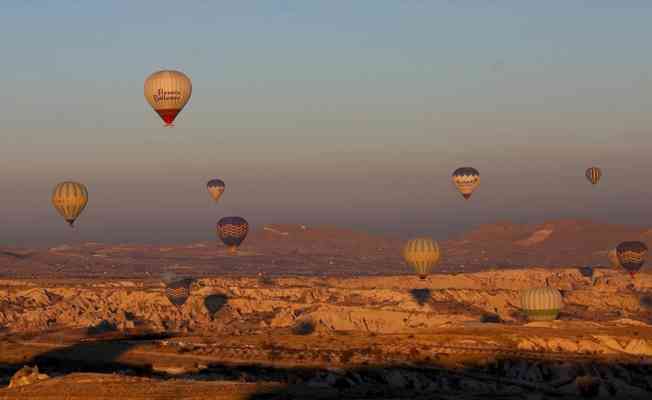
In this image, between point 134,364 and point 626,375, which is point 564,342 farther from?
point 134,364

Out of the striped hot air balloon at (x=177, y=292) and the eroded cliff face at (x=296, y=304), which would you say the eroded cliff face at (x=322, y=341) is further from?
the striped hot air balloon at (x=177, y=292)

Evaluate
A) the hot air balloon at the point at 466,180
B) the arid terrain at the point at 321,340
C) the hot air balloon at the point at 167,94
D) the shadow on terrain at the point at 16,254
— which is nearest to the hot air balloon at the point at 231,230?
the arid terrain at the point at 321,340

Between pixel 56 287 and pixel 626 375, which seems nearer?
pixel 626 375

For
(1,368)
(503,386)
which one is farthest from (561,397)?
(1,368)

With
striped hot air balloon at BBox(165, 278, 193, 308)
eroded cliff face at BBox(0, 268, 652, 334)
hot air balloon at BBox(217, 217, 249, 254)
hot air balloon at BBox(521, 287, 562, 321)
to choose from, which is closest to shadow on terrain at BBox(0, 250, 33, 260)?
eroded cliff face at BBox(0, 268, 652, 334)

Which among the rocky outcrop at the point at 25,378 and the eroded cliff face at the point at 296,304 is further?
the eroded cliff face at the point at 296,304

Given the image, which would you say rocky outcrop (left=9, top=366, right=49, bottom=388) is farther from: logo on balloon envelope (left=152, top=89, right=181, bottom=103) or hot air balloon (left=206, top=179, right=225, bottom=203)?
hot air balloon (left=206, top=179, right=225, bottom=203)

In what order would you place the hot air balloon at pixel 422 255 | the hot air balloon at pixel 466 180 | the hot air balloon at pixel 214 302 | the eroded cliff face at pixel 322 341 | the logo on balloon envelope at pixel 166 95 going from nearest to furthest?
the eroded cliff face at pixel 322 341, the logo on balloon envelope at pixel 166 95, the hot air balloon at pixel 422 255, the hot air balloon at pixel 214 302, the hot air balloon at pixel 466 180
